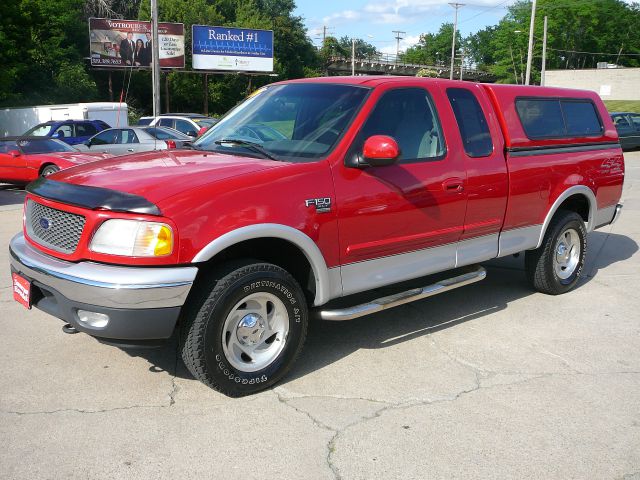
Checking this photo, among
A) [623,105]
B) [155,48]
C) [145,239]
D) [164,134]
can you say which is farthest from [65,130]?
[623,105]

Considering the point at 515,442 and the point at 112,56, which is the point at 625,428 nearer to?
the point at 515,442

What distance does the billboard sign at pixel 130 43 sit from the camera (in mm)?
39375

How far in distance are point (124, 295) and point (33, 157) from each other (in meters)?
12.3

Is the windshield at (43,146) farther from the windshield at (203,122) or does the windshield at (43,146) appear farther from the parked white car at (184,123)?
the windshield at (203,122)

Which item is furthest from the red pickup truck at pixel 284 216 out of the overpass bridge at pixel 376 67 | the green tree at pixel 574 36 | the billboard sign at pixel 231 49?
the green tree at pixel 574 36

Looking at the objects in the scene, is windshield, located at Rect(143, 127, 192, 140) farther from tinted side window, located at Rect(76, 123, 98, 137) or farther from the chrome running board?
the chrome running board

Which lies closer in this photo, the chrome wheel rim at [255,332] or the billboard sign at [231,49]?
the chrome wheel rim at [255,332]

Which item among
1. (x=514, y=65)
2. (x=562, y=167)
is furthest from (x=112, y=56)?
(x=514, y=65)

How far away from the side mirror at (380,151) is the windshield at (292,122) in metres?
0.28

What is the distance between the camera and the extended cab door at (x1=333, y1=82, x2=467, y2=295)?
14.3ft

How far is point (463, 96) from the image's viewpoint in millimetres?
5281

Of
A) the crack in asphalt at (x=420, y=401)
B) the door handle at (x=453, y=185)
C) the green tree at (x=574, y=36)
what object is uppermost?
the green tree at (x=574, y=36)

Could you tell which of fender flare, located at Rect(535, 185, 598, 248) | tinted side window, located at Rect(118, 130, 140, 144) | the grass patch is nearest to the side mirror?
fender flare, located at Rect(535, 185, 598, 248)

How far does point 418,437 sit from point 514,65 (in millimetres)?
100218
